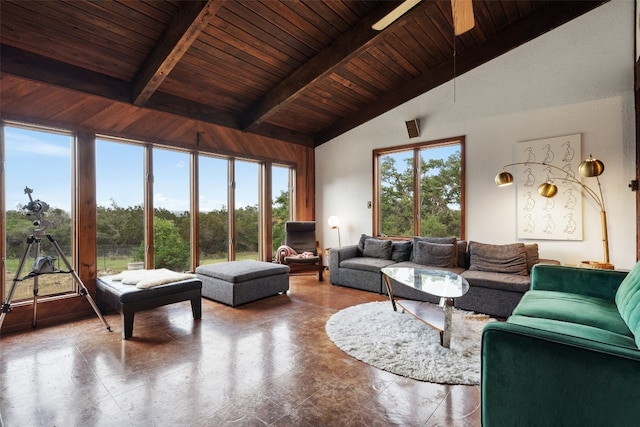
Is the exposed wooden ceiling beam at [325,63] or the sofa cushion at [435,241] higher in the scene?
the exposed wooden ceiling beam at [325,63]

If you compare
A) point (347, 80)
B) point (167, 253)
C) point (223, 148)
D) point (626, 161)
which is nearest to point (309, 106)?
point (347, 80)

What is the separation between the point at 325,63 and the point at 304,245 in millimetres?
3053

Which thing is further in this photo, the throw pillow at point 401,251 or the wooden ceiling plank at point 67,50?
the throw pillow at point 401,251

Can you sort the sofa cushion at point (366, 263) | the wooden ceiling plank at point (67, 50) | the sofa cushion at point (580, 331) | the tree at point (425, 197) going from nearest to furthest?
the sofa cushion at point (580, 331)
the wooden ceiling plank at point (67, 50)
the sofa cushion at point (366, 263)
the tree at point (425, 197)

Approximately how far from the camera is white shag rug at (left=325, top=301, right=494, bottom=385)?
7.14 feet

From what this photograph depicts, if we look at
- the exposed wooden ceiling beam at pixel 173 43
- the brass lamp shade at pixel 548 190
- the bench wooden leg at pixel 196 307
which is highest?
the exposed wooden ceiling beam at pixel 173 43

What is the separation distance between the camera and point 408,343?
8.57ft

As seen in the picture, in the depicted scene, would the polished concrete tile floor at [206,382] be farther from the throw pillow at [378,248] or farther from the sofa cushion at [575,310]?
the throw pillow at [378,248]

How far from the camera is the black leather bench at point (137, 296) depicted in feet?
9.31

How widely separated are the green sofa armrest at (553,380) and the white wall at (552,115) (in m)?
3.32

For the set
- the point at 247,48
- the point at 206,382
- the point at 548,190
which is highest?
the point at 247,48

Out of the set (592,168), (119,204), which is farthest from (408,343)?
(119,204)

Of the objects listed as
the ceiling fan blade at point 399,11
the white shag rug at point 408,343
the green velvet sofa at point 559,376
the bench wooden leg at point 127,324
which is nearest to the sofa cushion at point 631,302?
the green velvet sofa at point 559,376

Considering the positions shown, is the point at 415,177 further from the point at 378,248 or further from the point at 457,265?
the point at 457,265
